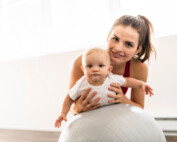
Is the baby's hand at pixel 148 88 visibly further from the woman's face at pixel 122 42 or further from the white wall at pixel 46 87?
the white wall at pixel 46 87

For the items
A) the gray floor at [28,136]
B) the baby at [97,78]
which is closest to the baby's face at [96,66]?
the baby at [97,78]

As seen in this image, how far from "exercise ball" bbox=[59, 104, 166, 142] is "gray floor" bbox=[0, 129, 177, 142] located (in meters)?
1.20

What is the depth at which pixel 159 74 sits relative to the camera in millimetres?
1854

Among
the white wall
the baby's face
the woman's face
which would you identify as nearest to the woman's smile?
the woman's face

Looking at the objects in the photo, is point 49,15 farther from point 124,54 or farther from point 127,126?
point 127,126

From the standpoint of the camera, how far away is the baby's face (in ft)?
3.30

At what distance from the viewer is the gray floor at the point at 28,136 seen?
86.1 inches

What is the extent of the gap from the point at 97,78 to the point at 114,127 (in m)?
0.23

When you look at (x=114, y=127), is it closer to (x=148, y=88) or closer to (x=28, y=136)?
(x=148, y=88)

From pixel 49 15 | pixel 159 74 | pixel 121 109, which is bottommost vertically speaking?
pixel 159 74

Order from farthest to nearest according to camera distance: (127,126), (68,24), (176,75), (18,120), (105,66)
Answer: (18,120) < (68,24) < (176,75) < (105,66) < (127,126)

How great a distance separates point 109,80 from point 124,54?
15cm

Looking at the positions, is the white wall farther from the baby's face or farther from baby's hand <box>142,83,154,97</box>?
the baby's face

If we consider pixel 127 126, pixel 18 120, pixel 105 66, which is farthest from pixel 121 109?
pixel 18 120
